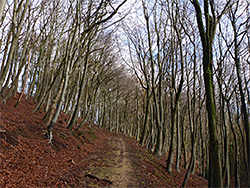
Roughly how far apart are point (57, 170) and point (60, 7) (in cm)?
1136

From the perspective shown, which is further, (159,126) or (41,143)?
(159,126)

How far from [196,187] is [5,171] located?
36.3ft

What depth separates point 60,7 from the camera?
12711 millimetres

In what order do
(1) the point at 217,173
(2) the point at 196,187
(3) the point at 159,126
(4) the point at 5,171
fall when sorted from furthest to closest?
(3) the point at 159,126 < (2) the point at 196,187 < (1) the point at 217,173 < (4) the point at 5,171

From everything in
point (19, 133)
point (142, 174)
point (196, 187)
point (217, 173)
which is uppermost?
point (19, 133)

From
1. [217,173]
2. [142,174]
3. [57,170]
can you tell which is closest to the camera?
[217,173]

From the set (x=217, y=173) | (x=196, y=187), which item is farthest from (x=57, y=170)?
(x=196, y=187)

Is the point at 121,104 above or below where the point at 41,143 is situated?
above

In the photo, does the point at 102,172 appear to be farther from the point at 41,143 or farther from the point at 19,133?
the point at 19,133

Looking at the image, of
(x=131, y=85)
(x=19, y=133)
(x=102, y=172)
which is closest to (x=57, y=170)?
(x=102, y=172)

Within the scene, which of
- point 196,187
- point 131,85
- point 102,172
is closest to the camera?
point 102,172

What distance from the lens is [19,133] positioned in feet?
22.6

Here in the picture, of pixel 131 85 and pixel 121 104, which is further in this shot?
pixel 121 104

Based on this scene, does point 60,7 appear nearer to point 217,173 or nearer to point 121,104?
point 217,173
